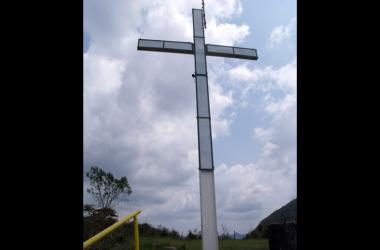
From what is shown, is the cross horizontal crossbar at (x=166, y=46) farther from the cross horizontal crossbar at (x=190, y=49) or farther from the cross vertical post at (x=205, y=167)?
the cross vertical post at (x=205, y=167)

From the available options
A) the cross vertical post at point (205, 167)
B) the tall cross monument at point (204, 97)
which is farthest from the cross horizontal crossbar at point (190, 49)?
the cross vertical post at point (205, 167)

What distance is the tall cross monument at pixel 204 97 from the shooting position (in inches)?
250

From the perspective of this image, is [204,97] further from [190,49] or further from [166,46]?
[166,46]

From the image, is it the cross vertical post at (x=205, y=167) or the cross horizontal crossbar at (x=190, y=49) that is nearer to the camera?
the cross vertical post at (x=205, y=167)

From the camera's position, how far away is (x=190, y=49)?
281 inches

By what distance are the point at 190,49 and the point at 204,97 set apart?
3.13ft

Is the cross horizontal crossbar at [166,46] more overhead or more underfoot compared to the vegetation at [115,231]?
more overhead

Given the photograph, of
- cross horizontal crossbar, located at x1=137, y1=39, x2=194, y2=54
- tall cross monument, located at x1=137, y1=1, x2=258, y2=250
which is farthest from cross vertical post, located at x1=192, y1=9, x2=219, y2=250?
cross horizontal crossbar, located at x1=137, y1=39, x2=194, y2=54

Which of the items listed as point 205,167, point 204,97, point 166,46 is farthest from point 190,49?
point 205,167

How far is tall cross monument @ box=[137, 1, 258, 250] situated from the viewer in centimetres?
634

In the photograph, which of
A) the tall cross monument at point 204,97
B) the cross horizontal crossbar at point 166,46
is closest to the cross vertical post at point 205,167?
the tall cross monument at point 204,97
